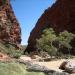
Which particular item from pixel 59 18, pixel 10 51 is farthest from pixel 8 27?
pixel 10 51

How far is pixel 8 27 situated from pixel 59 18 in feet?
60.1

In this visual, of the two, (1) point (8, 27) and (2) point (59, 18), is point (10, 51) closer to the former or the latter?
(1) point (8, 27)

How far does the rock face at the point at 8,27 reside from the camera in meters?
78.9

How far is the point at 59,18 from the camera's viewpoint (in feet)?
295

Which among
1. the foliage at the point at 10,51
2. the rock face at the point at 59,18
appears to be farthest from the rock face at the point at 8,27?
the foliage at the point at 10,51

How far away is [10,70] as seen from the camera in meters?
15.3

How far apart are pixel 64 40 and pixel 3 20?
92.7 ft

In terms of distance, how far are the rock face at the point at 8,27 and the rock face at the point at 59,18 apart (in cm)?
773

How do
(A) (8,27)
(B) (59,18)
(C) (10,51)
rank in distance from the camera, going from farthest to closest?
1. (B) (59,18)
2. (A) (8,27)
3. (C) (10,51)

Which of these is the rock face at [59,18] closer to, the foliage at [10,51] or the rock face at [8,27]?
the rock face at [8,27]

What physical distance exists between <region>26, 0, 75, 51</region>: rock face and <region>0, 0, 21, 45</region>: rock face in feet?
A: 25.4

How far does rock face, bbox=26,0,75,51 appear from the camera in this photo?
8568 centimetres

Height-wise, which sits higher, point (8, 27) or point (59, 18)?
point (59, 18)

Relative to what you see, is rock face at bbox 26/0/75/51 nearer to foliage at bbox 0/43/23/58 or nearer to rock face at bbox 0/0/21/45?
rock face at bbox 0/0/21/45
